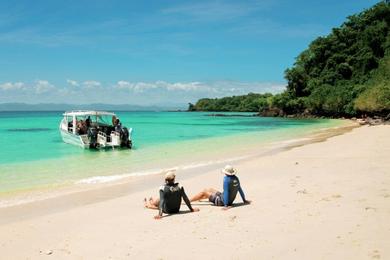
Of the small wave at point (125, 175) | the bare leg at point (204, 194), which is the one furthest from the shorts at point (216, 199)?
the small wave at point (125, 175)

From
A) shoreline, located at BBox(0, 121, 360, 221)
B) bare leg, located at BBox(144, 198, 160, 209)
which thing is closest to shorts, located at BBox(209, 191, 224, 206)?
bare leg, located at BBox(144, 198, 160, 209)

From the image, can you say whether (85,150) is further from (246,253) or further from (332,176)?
(246,253)

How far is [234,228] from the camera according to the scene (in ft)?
25.6

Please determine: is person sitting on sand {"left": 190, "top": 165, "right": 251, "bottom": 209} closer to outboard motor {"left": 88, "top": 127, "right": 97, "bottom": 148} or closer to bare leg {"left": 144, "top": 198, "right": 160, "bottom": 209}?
bare leg {"left": 144, "top": 198, "right": 160, "bottom": 209}

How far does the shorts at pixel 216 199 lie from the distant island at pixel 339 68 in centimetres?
6323

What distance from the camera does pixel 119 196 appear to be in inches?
474

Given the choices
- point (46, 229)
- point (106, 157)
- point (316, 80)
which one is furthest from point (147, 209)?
point (316, 80)

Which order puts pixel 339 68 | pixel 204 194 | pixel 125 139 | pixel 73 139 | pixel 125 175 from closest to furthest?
pixel 204 194
pixel 125 175
pixel 125 139
pixel 73 139
pixel 339 68

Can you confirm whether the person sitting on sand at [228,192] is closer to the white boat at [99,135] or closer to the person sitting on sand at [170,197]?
the person sitting on sand at [170,197]

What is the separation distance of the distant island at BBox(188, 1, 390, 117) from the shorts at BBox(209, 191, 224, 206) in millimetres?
63230

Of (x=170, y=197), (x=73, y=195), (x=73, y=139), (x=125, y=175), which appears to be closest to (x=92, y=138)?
(x=73, y=139)

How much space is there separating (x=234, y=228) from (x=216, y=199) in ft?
6.88

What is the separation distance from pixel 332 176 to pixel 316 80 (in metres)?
80.3

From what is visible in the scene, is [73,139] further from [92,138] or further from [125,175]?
[125,175]
